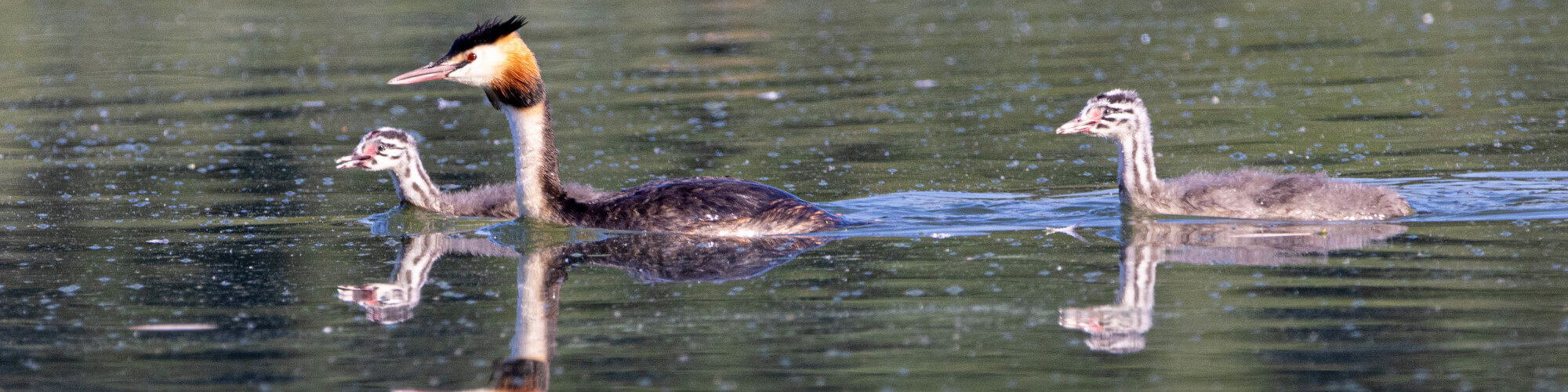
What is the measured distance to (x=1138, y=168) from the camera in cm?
1233

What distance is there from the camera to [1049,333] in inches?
324

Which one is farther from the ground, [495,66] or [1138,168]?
[495,66]

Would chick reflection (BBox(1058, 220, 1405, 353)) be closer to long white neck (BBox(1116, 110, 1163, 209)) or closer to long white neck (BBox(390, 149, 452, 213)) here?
long white neck (BBox(1116, 110, 1163, 209))

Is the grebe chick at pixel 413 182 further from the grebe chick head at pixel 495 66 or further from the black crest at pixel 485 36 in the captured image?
the black crest at pixel 485 36

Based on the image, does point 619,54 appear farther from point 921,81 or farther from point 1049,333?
point 1049,333

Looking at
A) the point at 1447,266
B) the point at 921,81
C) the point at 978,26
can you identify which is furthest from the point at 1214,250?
the point at 978,26

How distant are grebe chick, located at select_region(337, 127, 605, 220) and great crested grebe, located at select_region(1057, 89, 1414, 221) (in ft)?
14.0

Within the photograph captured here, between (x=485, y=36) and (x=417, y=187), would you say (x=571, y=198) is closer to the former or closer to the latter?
(x=485, y=36)

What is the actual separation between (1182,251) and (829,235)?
235 centimetres

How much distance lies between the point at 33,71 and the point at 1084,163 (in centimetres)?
1797

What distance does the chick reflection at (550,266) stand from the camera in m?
8.37

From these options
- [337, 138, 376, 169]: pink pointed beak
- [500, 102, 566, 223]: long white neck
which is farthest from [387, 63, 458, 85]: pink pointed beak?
[337, 138, 376, 169]: pink pointed beak

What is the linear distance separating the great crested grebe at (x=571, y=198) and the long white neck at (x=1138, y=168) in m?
2.17

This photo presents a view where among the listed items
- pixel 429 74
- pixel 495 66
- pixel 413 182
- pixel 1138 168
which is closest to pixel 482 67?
pixel 495 66
